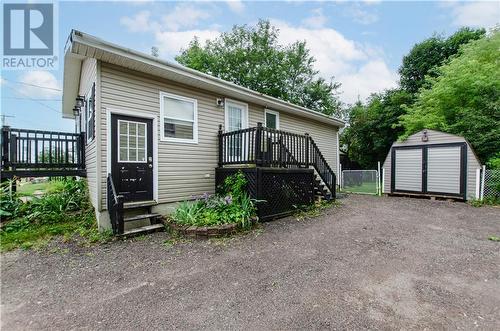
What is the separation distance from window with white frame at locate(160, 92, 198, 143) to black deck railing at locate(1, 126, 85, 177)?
9.52 feet

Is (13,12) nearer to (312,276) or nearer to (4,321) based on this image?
(4,321)

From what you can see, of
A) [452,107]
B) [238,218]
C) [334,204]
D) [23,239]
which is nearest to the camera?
[23,239]

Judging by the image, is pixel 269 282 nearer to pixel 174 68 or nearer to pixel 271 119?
pixel 174 68

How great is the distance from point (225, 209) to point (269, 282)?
2.60 m

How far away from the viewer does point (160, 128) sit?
5.89m

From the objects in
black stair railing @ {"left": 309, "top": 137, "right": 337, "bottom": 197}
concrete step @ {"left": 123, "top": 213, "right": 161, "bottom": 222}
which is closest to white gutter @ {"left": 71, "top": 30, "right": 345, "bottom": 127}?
black stair railing @ {"left": 309, "top": 137, "right": 337, "bottom": 197}

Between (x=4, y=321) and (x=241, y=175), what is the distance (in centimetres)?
447

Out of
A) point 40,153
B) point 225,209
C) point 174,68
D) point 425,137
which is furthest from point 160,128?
point 425,137

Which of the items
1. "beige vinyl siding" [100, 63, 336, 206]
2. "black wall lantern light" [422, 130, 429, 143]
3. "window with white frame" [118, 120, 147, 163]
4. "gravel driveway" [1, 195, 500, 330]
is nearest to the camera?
"gravel driveway" [1, 195, 500, 330]

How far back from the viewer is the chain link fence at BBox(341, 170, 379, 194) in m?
10.6

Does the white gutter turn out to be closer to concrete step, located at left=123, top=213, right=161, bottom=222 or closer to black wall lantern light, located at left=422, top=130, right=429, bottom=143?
concrete step, located at left=123, top=213, right=161, bottom=222

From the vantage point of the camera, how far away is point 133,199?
545cm

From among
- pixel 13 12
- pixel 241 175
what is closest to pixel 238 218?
pixel 241 175

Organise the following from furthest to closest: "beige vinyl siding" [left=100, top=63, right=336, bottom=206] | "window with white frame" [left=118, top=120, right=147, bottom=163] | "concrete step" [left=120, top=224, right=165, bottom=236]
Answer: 1. "window with white frame" [left=118, top=120, right=147, bottom=163]
2. "beige vinyl siding" [left=100, top=63, right=336, bottom=206]
3. "concrete step" [left=120, top=224, right=165, bottom=236]
